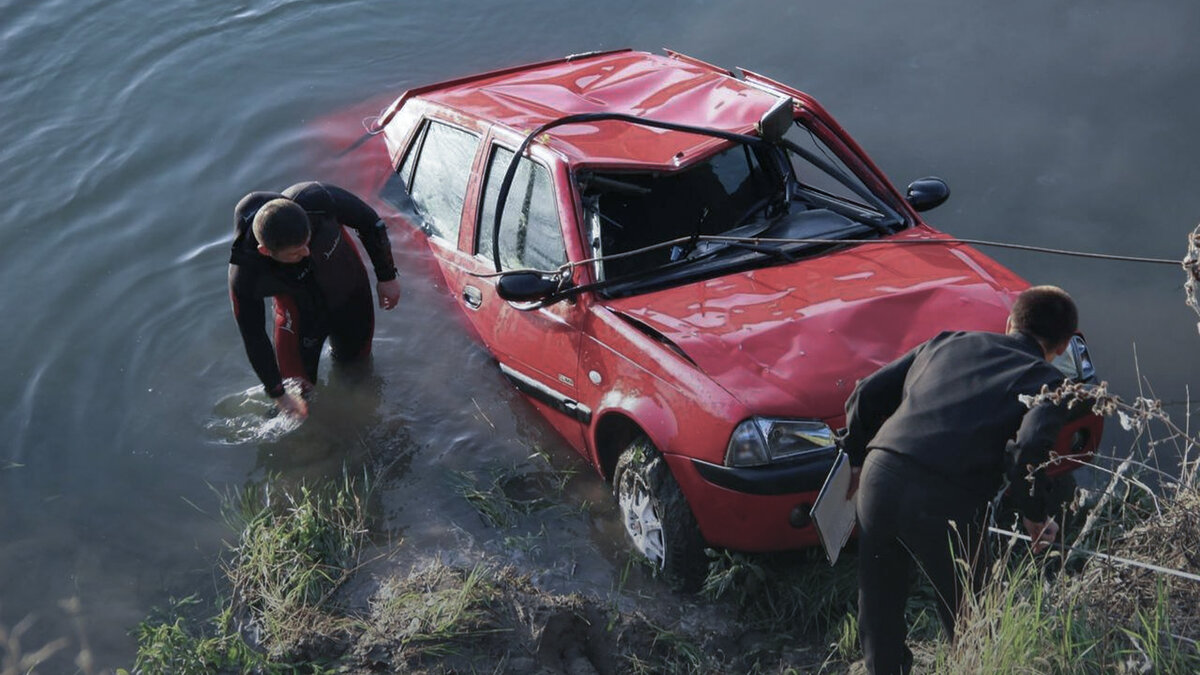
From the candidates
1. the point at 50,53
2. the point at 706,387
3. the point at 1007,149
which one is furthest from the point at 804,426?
the point at 50,53

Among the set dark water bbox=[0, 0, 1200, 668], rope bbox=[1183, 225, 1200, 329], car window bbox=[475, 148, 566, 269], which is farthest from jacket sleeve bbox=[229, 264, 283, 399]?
rope bbox=[1183, 225, 1200, 329]

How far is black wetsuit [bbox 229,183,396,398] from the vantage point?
18.8 ft

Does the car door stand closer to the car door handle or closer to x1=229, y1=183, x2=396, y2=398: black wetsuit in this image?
the car door handle

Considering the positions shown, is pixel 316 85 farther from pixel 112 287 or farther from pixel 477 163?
pixel 477 163

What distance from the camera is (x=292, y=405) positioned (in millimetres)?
6500

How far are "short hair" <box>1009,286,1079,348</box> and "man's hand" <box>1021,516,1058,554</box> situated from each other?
577 mm

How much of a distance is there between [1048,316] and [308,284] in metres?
3.56

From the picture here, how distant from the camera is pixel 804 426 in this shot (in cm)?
467

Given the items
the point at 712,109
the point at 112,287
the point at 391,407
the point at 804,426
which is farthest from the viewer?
the point at 112,287

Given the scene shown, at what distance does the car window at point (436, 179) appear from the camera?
662cm

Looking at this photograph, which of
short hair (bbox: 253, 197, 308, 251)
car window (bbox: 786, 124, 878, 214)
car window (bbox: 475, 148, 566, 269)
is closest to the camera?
short hair (bbox: 253, 197, 308, 251)

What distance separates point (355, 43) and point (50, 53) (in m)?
2.66

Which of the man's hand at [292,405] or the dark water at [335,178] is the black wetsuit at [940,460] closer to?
the dark water at [335,178]

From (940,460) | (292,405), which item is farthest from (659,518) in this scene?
(292,405)
